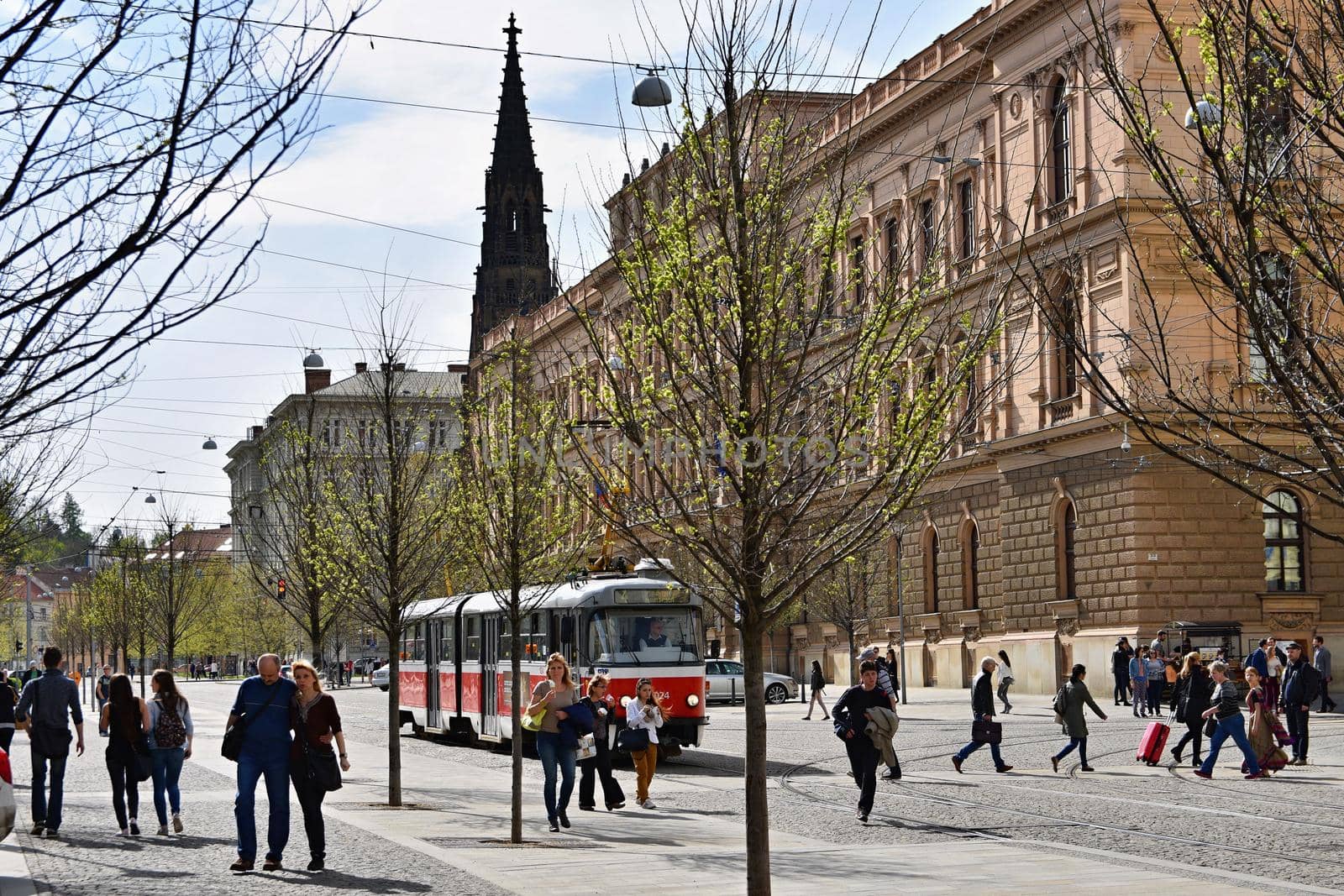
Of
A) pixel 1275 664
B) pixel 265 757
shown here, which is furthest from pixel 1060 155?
pixel 265 757

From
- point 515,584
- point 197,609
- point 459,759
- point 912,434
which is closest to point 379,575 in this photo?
point 515,584

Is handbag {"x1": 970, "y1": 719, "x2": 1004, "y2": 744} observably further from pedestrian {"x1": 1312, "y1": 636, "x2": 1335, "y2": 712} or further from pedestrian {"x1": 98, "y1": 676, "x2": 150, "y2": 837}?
pedestrian {"x1": 98, "y1": 676, "x2": 150, "y2": 837}

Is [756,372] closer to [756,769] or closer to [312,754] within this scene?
[756,769]

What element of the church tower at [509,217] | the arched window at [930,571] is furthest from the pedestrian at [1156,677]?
the church tower at [509,217]

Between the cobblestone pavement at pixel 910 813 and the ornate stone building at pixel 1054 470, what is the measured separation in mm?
9287

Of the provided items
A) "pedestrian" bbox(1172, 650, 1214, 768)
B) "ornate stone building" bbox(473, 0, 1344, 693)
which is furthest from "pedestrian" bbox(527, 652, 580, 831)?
"ornate stone building" bbox(473, 0, 1344, 693)

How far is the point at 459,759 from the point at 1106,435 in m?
19.4

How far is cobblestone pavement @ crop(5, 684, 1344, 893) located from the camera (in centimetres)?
1492

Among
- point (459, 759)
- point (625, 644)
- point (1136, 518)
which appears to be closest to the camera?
point (625, 644)

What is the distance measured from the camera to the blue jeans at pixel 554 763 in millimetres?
18984

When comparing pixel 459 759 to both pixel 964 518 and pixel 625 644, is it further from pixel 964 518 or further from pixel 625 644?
pixel 964 518

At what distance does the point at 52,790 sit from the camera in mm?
18609

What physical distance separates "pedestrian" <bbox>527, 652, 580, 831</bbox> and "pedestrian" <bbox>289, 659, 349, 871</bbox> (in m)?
3.82

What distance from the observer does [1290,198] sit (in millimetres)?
11609
